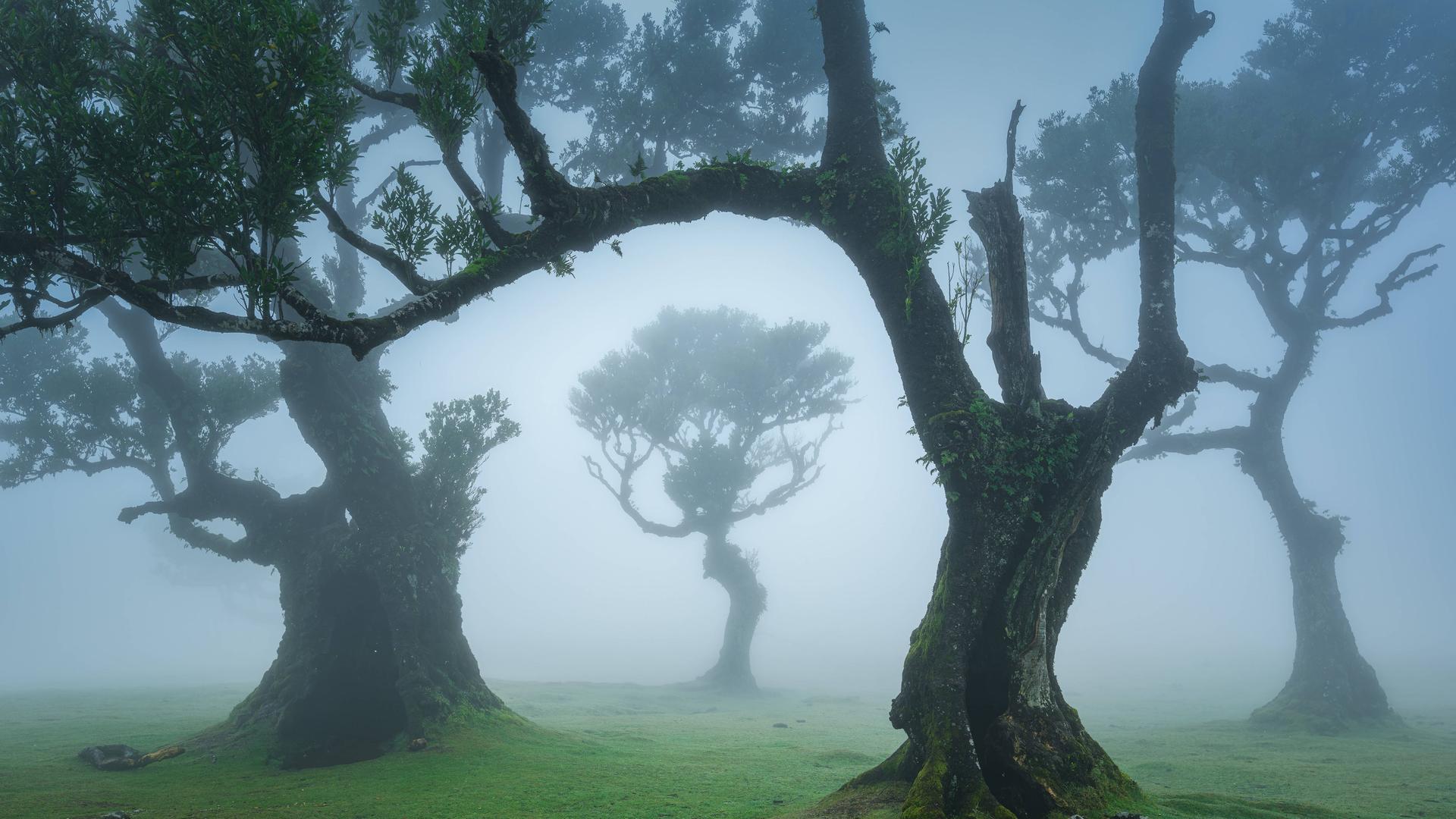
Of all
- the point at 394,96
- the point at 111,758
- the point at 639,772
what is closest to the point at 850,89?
the point at 394,96

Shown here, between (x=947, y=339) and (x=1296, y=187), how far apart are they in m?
23.2

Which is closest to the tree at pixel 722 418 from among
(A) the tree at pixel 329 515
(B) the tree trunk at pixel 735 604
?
(B) the tree trunk at pixel 735 604

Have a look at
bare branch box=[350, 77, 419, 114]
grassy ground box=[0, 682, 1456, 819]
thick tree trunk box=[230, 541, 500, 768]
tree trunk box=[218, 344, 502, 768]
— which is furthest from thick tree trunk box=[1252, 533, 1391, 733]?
bare branch box=[350, 77, 419, 114]

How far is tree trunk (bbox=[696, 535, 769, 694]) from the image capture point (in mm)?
36188

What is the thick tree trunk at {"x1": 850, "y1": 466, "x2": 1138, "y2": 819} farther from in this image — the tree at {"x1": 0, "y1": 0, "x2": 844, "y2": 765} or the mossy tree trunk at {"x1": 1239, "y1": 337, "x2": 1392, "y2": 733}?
the mossy tree trunk at {"x1": 1239, "y1": 337, "x2": 1392, "y2": 733}

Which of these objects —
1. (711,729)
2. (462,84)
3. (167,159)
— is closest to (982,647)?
(462,84)

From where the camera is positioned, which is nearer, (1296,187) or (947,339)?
(947,339)

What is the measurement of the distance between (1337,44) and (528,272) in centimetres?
3339

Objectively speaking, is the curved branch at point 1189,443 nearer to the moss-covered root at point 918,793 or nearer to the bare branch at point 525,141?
the moss-covered root at point 918,793

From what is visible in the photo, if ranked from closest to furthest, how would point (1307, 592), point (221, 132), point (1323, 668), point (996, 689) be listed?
point (221, 132) → point (996, 689) → point (1323, 668) → point (1307, 592)

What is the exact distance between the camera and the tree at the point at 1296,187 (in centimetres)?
2312

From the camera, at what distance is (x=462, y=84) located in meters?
7.52

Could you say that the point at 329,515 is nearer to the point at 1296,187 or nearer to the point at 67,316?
the point at 67,316

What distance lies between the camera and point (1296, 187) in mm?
23797
